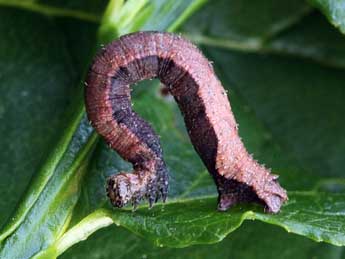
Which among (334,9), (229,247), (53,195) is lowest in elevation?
(229,247)

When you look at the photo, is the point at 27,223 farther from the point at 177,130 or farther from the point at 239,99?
the point at 239,99

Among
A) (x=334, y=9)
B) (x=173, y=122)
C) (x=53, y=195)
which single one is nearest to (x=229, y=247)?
(x=173, y=122)

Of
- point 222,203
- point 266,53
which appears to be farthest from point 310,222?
point 266,53

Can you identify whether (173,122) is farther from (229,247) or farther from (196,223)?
(196,223)

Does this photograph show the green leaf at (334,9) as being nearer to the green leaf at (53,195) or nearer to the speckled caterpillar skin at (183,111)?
the speckled caterpillar skin at (183,111)

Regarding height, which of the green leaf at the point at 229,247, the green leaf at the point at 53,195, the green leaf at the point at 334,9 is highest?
the green leaf at the point at 334,9

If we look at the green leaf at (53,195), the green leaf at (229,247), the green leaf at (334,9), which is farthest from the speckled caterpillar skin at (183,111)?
the green leaf at (334,9)

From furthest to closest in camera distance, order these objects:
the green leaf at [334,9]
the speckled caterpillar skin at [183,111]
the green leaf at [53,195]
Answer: the green leaf at [334,9] < the speckled caterpillar skin at [183,111] < the green leaf at [53,195]
